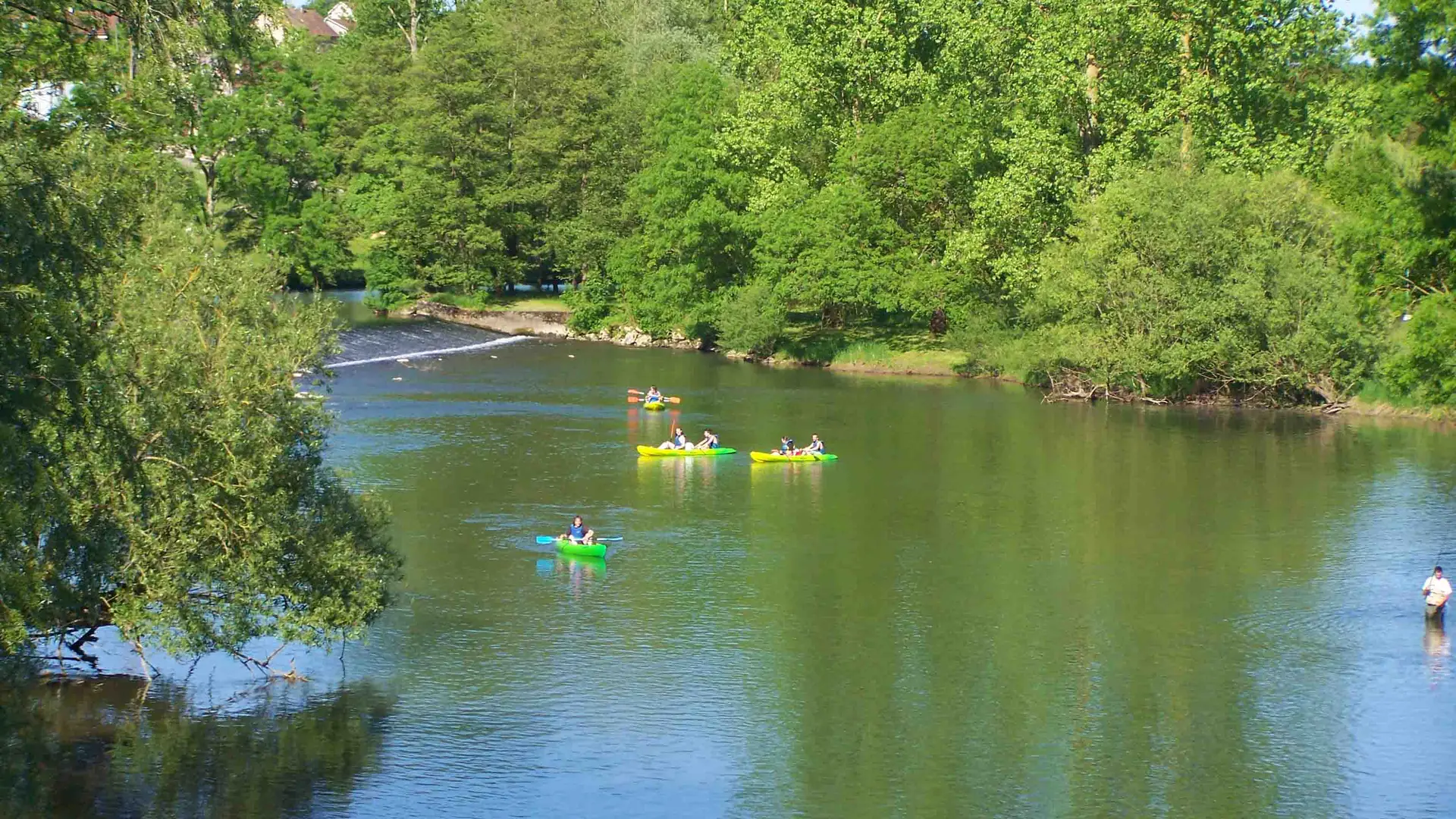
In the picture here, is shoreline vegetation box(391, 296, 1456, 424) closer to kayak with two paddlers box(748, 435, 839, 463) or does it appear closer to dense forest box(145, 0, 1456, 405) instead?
dense forest box(145, 0, 1456, 405)

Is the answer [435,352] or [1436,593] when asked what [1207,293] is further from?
[435,352]

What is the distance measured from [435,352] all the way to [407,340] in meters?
A: 3.81

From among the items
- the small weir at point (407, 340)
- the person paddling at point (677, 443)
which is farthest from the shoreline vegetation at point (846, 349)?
the person paddling at point (677, 443)

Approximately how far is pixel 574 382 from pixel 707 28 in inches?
1887

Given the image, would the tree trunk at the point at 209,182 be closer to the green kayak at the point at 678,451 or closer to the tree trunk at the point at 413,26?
the tree trunk at the point at 413,26

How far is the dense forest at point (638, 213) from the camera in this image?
800 inches

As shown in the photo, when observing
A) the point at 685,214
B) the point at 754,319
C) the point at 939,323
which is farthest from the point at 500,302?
the point at 939,323

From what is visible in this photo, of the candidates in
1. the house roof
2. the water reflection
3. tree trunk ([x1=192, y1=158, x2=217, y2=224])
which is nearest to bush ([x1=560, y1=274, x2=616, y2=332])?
tree trunk ([x1=192, y1=158, x2=217, y2=224])

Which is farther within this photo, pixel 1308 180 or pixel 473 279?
pixel 473 279

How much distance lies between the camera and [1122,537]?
1596 inches

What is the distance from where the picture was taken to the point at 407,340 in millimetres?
81750

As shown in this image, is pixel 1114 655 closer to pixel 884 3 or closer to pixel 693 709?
pixel 693 709

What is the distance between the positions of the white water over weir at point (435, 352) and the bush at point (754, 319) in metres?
14.3

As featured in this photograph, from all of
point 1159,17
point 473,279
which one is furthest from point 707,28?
point 1159,17
